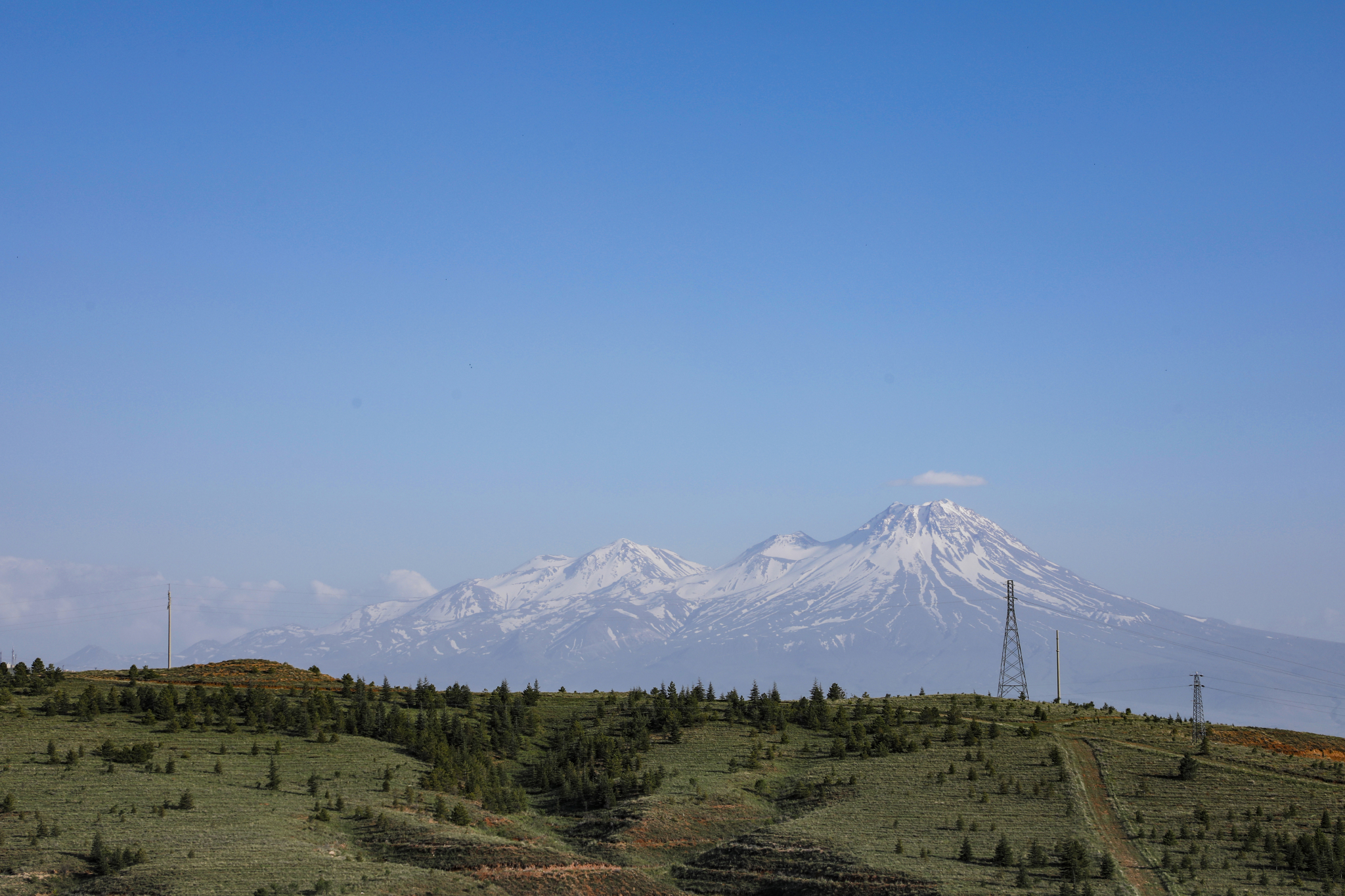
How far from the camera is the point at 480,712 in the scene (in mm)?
98188

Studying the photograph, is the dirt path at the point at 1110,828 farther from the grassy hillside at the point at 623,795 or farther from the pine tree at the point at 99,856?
the pine tree at the point at 99,856

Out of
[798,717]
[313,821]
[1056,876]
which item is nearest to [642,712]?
[798,717]

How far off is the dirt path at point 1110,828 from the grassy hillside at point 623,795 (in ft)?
0.74

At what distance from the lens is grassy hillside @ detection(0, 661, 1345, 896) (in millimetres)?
57000

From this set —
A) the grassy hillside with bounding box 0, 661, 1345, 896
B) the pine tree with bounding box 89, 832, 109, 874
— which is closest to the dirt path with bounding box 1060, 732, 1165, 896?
the grassy hillside with bounding box 0, 661, 1345, 896

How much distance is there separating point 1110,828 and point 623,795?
1244 inches

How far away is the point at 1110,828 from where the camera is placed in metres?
68.0

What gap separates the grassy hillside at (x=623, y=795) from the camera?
57.0 meters

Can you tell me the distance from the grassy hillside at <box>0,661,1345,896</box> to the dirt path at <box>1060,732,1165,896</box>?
23 centimetres

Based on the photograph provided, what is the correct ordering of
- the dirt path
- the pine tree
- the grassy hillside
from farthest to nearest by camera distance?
the dirt path, the grassy hillside, the pine tree

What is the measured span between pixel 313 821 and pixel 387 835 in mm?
5265

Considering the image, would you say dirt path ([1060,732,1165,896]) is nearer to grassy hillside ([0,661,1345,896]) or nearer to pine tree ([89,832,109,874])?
grassy hillside ([0,661,1345,896])

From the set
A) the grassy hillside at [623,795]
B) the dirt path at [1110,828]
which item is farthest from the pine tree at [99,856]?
the dirt path at [1110,828]

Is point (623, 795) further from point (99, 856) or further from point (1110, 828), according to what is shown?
point (99, 856)
